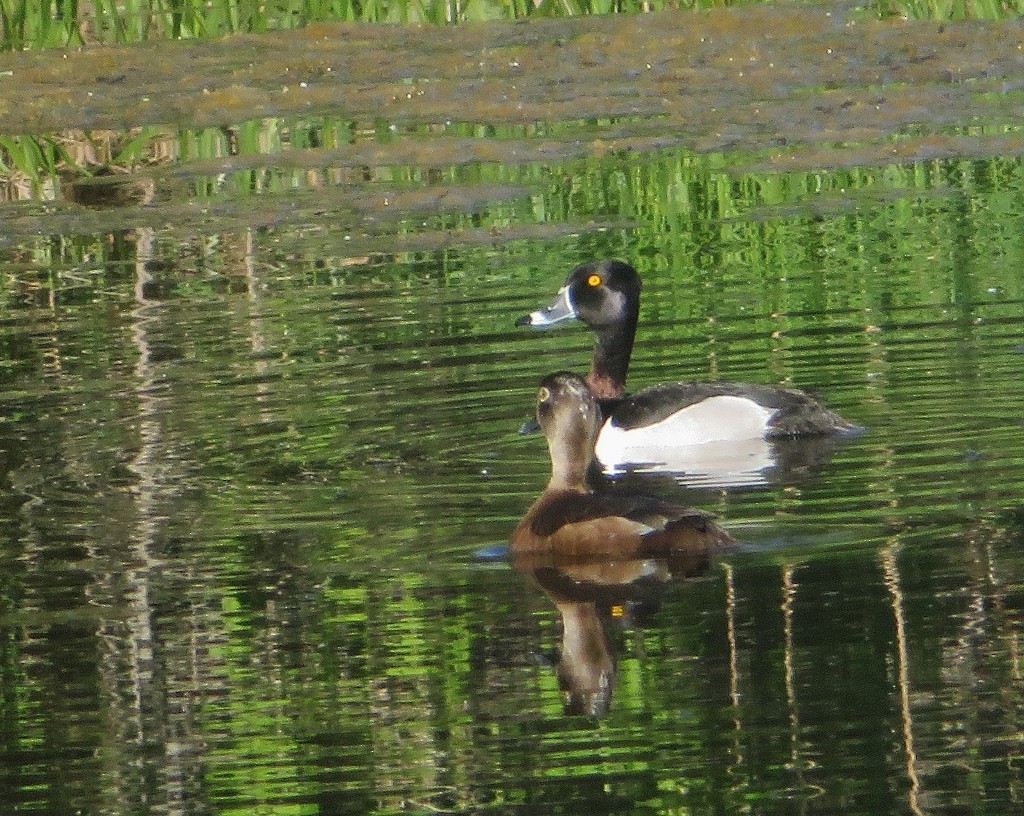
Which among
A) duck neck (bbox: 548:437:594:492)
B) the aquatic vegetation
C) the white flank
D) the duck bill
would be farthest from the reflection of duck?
the aquatic vegetation

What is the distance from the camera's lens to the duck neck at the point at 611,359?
1055 cm

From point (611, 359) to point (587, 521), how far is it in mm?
3592

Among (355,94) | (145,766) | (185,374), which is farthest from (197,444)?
(355,94)

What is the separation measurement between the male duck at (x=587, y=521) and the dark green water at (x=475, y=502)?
0.15m

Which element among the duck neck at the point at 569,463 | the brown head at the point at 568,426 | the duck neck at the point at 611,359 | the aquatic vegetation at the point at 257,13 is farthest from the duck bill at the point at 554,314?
the aquatic vegetation at the point at 257,13

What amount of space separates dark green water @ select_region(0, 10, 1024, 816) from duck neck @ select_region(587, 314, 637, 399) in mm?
337

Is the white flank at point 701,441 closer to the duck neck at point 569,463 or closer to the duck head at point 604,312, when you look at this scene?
the duck head at point 604,312

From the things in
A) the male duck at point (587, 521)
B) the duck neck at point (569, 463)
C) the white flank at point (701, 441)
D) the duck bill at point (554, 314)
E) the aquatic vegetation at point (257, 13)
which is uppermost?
the aquatic vegetation at point (257, 13)

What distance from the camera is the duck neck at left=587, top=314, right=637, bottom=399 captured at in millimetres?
10547

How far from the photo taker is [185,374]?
10477 mm

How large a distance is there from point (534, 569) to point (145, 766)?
5.89 ft

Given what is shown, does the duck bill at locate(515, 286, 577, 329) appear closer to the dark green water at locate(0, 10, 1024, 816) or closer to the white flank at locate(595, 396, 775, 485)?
the dark green water at locate(0, 10, 1024, 816)

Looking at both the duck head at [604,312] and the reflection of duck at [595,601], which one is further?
the duck head at [604,312]

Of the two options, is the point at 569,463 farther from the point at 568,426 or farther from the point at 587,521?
the point at 587,521
